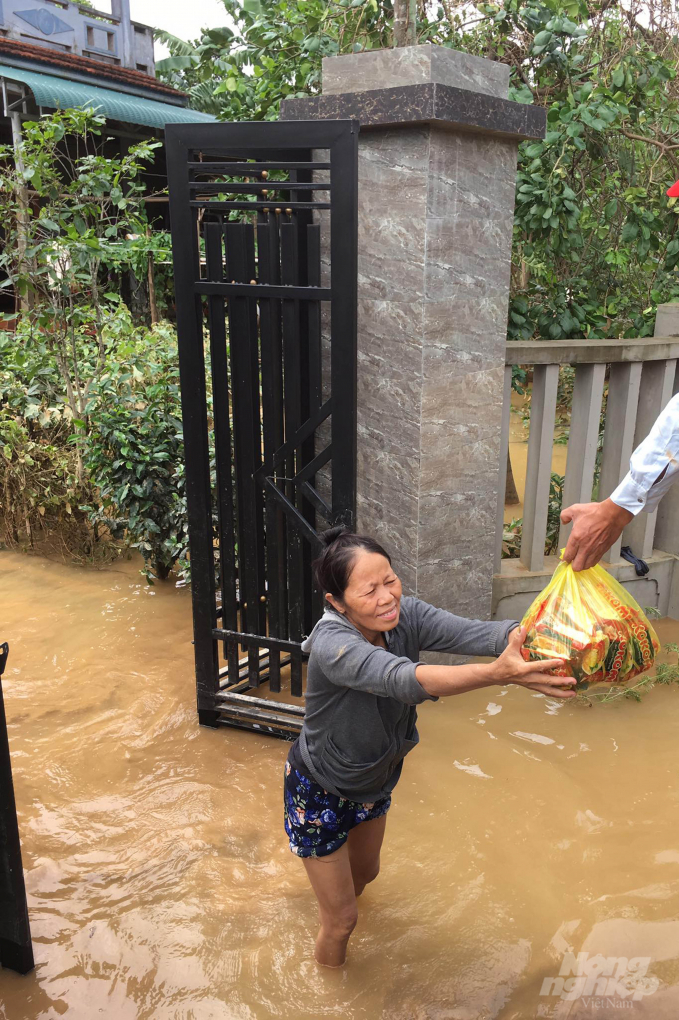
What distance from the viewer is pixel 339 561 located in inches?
83.0

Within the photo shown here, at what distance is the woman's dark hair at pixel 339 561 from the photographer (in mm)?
2102

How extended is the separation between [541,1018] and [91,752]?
2115 mm

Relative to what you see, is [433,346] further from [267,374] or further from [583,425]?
[583,425]

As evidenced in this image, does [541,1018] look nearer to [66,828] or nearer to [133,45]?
[66,828]

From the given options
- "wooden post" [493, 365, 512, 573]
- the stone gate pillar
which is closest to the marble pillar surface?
the stone gate pillar

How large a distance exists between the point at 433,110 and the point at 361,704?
2258 mm

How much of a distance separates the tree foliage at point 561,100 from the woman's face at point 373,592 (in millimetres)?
3182

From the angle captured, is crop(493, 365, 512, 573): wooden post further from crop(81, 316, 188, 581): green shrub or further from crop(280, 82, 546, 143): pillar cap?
crop(81, 316, 188, 581): green shrub

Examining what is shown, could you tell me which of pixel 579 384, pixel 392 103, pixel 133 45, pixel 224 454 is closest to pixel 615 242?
pixel 579 384

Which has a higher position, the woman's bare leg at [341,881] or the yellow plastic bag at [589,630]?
the yellow plastic bag at [589,630]

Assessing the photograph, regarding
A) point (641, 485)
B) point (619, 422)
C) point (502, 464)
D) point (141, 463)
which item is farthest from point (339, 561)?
point (141, 463)

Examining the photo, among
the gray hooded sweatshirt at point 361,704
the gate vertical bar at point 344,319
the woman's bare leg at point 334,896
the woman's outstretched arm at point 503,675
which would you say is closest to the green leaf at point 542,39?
the gate vertical bar at point 344,319

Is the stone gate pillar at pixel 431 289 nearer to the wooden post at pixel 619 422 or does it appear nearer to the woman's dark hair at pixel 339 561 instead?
the wooden post at pixel 619 422

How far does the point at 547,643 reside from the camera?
194 centimetres
